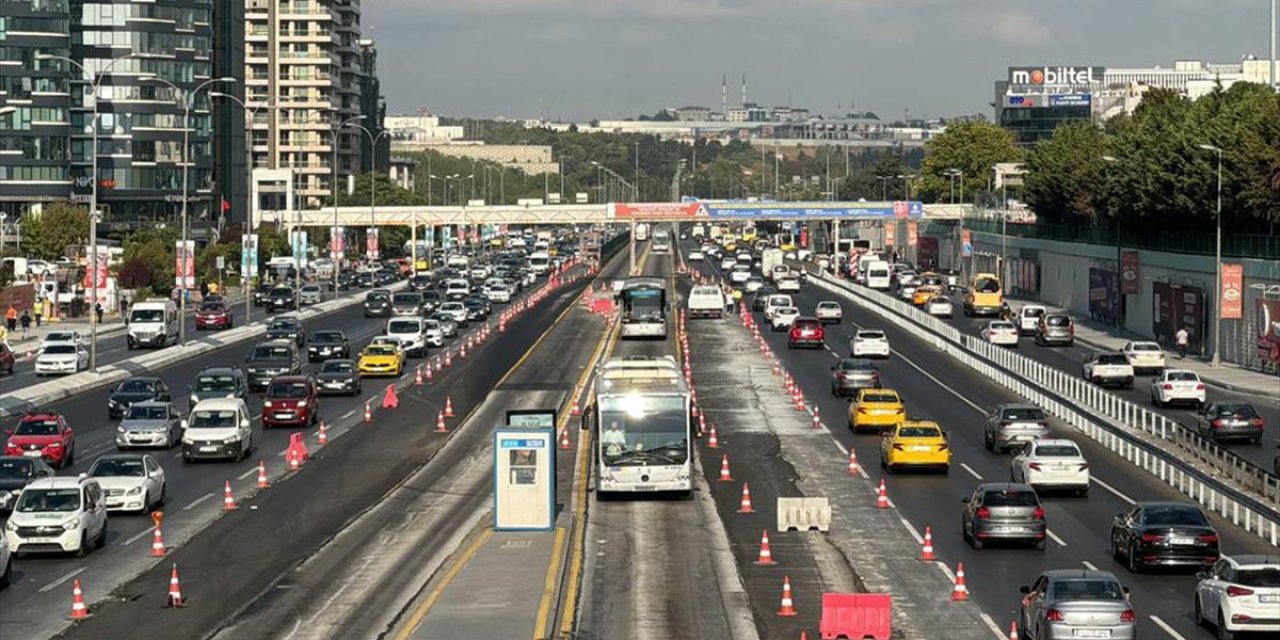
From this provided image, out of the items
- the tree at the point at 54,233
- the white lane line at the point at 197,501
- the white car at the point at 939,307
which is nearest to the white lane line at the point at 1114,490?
the white lane line at the point at 197,501

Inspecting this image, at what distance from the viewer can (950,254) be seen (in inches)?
7623

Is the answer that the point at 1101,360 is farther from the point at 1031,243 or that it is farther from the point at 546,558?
the point at 1031,243

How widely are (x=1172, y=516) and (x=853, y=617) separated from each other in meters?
9.78

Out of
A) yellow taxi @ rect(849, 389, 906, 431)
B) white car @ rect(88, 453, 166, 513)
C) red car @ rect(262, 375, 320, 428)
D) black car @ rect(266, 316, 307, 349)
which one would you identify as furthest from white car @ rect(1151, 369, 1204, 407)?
black car @ rect(266, 316, 307, 349)

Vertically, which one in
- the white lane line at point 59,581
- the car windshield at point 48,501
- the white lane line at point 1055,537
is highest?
the car windshield at point 48,501

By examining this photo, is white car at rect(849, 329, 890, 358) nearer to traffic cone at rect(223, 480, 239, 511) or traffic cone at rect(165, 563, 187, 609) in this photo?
traffic cone at rect(223, 480, 239, 511)

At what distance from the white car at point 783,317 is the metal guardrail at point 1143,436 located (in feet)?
29.9

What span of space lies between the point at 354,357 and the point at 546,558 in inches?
2119

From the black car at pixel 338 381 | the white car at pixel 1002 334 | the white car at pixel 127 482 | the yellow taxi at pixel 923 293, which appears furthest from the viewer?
the yellow taxi at pixel 923 293

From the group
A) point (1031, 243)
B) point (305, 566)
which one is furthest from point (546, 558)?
point (1031, 243)

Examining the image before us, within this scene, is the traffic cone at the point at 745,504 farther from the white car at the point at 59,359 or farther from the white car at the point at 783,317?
the white car at the point at 783,317

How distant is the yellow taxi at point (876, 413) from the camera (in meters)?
61.3

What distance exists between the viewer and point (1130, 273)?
105m

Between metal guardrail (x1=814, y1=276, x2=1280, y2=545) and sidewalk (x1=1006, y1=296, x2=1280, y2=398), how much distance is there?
7.20m
